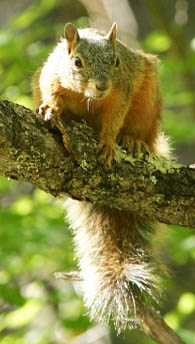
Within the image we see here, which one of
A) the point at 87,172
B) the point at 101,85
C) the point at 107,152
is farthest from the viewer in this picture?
the point at 101,85

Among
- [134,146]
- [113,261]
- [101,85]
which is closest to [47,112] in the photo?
[101,85]

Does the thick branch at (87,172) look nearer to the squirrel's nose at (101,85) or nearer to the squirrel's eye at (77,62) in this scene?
the squirrel's nose at (101,85)

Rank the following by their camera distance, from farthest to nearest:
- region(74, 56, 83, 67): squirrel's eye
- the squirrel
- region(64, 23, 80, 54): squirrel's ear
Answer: region(64, 23, 80, 54): squirrel's ear
region(74, 56, 83, 67): squirrel's eye
the squirrel

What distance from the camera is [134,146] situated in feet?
11.6

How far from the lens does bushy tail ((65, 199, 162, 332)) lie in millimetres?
3363

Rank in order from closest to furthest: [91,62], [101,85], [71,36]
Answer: [101,85] → [91,62] → [71,36]

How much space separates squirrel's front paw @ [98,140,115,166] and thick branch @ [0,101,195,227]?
28mm

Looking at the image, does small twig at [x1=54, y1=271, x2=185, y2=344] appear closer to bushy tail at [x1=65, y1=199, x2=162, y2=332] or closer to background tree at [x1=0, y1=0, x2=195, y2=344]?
bushy tail at [x1=65, y1=199, x2=162, y2=332]

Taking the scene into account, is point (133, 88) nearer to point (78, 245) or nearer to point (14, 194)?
point (78, 245)

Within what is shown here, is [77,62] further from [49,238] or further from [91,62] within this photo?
[49,238]

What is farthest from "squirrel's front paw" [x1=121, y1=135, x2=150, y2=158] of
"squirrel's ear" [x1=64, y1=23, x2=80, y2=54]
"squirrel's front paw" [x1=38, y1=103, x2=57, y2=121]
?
"squirrel's ear" [x1=64, y1=23, x2=80, y2=54]

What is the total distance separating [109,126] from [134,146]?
0.20m

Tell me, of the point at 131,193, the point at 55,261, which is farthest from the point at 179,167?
the point at 55,261

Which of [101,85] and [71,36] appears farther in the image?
[71,36]
